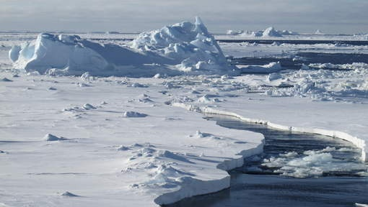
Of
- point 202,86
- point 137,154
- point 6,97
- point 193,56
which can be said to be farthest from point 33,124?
point 193,56

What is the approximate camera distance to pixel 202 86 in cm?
2542

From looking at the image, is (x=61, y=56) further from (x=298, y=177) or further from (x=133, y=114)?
(x=298, y=177)

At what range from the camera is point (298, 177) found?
428 inches

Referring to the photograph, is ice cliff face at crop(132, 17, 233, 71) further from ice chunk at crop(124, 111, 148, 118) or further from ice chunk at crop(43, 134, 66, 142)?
ice chunk at crop(43, 134, 66, 142)

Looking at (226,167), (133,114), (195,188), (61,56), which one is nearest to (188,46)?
(61,56)

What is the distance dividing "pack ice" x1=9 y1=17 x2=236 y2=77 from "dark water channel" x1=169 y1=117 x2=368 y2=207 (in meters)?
17.6

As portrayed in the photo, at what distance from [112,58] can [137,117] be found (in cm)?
1556

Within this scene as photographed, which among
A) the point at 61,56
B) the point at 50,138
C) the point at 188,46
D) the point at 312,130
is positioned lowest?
the point at 50,138

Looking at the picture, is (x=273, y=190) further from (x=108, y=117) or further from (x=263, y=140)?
(x=108, y=117)

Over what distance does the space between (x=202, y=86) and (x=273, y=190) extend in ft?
50.8

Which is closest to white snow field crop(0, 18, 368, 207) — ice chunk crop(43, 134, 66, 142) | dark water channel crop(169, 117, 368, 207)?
ice chunk crop(43, 134, 66, 142)

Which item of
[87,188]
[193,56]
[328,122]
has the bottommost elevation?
[87,188]

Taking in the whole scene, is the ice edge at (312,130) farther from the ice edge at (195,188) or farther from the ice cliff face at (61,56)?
the ice cliff face at (61,56)

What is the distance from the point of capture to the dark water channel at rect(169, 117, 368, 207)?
9.45 m
